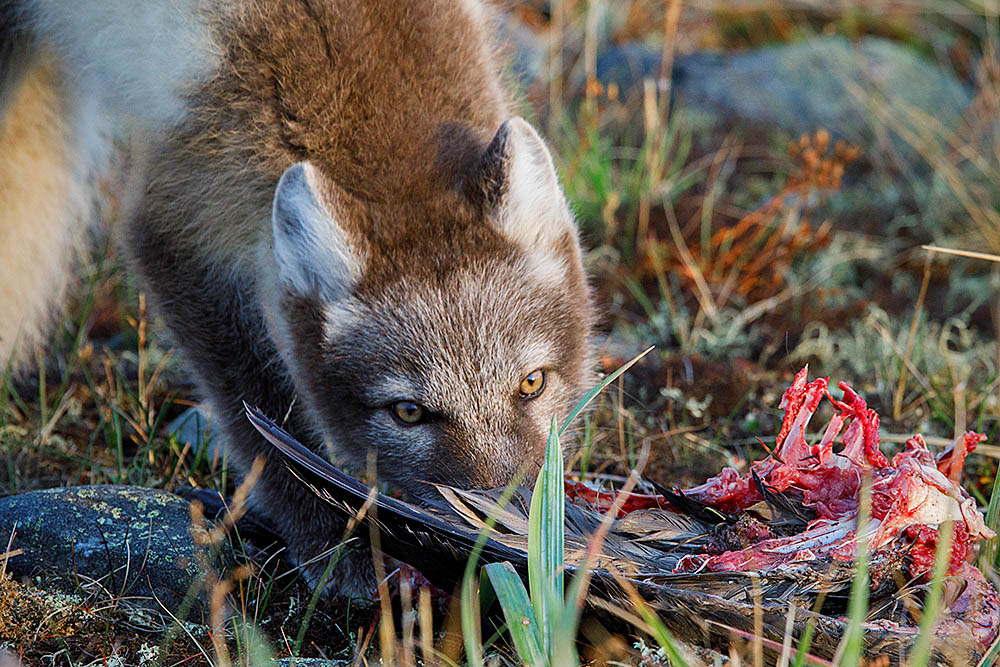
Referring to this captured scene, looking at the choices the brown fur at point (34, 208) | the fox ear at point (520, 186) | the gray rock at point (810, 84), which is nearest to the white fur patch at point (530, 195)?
the fox ear at point (520, 186)

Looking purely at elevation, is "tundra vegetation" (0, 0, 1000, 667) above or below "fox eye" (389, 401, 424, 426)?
below

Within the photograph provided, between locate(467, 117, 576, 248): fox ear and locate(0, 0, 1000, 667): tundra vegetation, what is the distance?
734mm

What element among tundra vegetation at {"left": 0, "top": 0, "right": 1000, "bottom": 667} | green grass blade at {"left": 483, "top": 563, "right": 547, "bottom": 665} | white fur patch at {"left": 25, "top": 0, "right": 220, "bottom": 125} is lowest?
tundra vegetation at {"left": 0, "top": 0, "right": 1000, "bottom": 667}

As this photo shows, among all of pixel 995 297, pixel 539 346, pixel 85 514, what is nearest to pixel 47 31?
pixel 85 514

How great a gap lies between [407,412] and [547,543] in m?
0.90

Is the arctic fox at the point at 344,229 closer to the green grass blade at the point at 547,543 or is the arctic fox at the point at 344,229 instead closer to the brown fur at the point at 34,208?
the brown fur at the point at 34,208

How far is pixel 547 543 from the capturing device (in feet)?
7.20

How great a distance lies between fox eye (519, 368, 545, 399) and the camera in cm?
306

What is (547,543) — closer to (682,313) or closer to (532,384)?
(532,384)

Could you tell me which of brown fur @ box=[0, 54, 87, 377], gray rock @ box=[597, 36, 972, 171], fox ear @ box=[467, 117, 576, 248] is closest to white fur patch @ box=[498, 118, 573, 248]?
fox ear @ box=[467, 117, 576, 248]

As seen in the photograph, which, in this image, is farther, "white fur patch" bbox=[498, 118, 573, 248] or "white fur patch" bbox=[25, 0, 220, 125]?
"white fur patch" bbox=[25, 0, 220, 125]

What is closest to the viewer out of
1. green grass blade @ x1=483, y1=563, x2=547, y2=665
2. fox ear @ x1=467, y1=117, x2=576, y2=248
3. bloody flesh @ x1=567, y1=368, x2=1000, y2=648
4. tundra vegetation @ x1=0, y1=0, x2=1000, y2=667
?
green grass blade @ x1=483, y1=563, x2=547, y2=665

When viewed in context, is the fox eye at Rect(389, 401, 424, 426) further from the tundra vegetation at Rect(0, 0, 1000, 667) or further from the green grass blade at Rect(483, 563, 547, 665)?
the green grass blade at Rect(483, 563, 547, 665)

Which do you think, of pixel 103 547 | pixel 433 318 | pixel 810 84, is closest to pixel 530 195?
pixel 433 318
